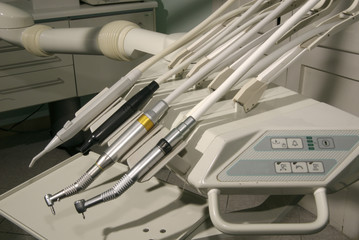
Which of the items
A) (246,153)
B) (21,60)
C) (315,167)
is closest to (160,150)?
(246,153)

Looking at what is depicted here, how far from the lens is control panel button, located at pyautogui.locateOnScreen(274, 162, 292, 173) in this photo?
71 cm

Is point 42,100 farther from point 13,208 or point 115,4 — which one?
point 13,208

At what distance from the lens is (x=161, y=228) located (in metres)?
0.87

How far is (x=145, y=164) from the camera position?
0.70 metres

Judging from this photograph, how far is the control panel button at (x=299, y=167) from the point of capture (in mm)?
717

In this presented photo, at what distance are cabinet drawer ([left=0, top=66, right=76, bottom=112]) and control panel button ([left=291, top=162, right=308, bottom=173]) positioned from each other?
5.88 feet

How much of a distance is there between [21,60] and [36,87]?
0.17 meters

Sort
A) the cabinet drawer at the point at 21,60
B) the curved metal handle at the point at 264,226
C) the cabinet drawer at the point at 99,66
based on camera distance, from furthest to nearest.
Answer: the cabinet drawer at the point at 99,66
the cabinet drawer at the point at 21,60
the curved metal handle at the point at 264,226

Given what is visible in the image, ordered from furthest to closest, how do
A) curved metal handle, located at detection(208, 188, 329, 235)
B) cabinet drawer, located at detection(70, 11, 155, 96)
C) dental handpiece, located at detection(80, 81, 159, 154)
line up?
cabinet drawer, located at detection(70, 11, 155, 96) < dental handpiece, located at detection(80, 81, 159, 154) < curved metal handle, located at detection(208, 188, 329, 235)

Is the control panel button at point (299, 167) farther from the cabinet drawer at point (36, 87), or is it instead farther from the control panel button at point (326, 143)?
the cabinet drawer at point (36, 87)

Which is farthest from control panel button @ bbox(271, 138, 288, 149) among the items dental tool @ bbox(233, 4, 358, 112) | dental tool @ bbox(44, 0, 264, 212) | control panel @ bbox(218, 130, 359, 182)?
dental tool @ bbox(44, 0, 264, 212)

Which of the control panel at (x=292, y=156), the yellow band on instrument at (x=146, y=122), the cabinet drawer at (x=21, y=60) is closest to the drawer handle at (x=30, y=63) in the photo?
the cabinet drawer at (x=21, y=60)

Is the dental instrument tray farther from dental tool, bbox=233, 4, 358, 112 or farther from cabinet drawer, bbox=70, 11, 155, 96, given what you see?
cabinet drawer, bbox=70, 11, 155, 96

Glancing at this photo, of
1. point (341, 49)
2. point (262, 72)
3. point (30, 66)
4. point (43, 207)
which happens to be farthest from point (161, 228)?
point (30, 66)
